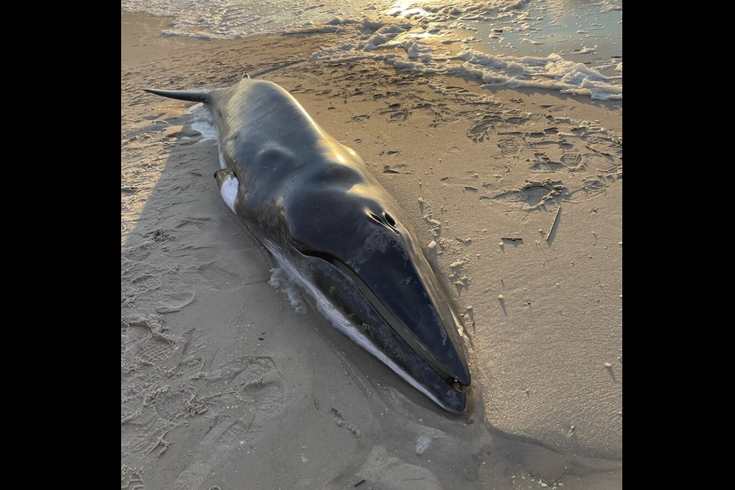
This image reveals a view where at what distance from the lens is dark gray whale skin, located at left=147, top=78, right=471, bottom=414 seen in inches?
117

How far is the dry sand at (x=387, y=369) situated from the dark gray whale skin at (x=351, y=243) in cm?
23

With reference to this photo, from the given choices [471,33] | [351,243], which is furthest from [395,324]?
[471,33]

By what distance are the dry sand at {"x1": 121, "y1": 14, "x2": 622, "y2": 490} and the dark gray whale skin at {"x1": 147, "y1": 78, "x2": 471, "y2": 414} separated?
233mm

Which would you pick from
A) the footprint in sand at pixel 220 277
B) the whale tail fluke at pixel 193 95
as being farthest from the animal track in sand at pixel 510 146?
the whale tail fluke at pixel 193 95

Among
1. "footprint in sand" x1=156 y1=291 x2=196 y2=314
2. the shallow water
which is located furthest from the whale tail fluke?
"footprint in sand" x1=156 y1=291 x2=196 y2=314

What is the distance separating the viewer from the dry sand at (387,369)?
2736 millimetres

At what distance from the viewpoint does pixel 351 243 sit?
333cm

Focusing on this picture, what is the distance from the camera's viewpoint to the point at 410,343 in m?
3.05

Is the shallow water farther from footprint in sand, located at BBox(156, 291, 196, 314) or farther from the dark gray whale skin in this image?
footprint in sand, located at BBox(156, 291, 196, 314)

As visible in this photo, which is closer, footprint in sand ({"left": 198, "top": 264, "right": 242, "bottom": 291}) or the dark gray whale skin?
the dark gray whale skin

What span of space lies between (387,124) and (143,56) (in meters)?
8.63

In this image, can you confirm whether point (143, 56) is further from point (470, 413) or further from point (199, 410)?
point (470, 413)

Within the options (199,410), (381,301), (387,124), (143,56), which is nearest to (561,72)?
(387,124)

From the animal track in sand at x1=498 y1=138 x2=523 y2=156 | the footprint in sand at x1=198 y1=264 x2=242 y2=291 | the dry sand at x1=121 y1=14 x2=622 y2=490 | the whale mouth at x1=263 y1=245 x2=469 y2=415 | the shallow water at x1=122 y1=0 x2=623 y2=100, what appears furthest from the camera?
the shallow water at x1=122 y1=0 x2=623 y2=100
